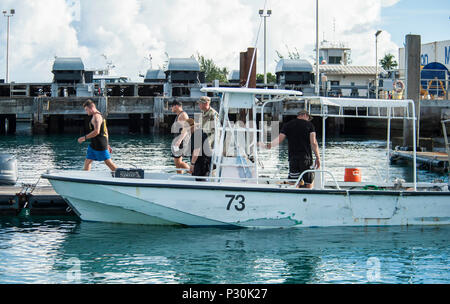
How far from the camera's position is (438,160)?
20578mm

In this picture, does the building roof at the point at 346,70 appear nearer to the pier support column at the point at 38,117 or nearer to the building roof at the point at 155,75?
the building roof at the point at 155,75

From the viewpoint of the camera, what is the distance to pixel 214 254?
9523mm

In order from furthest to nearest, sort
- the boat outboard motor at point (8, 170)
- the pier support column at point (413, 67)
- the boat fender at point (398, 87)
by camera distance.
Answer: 1. the boat fender at point (398, 87)
2. the pier support column at point (413, 67)
3. the boat outboard motor at point (8, 170)

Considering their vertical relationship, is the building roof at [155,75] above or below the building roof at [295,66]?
above

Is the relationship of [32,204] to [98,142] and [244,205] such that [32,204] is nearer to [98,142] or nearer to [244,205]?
[98,142]

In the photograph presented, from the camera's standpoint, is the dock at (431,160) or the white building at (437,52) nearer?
the dock at (431,160)

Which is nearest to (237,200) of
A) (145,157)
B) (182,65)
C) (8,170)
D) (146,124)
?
(8,170)

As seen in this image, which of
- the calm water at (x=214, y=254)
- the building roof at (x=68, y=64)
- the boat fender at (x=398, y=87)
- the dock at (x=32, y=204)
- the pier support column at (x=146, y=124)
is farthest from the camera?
the pier support column at (x=146, y=124)

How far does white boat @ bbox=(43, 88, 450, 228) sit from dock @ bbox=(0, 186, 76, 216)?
4.10 ft

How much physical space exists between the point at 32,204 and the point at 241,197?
446cm

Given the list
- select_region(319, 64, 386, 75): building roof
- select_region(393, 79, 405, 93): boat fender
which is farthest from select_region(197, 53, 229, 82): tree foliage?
select_region(393, 79, 405, 93): boat fender

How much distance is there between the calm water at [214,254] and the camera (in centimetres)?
846

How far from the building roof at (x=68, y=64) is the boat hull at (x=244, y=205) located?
36141 mm

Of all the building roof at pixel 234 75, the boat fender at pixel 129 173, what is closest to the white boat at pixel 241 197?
the boat fender at pixel 129 173
